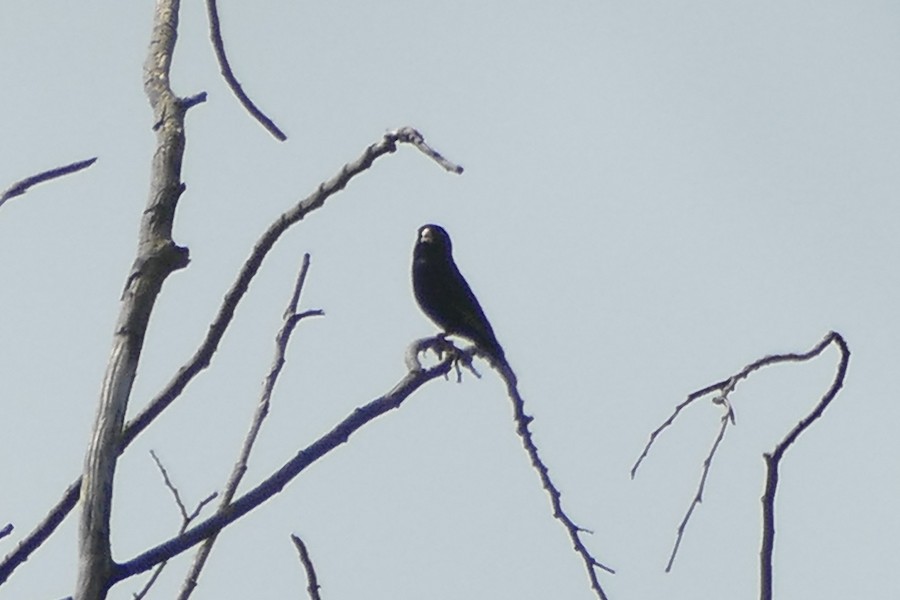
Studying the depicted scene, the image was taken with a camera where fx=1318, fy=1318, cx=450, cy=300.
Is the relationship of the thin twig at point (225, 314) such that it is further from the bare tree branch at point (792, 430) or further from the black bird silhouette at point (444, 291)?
the black bird silhouette at point (444, 291)

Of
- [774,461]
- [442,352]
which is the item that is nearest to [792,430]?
[774,461]

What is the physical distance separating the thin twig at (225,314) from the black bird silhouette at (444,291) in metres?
3.71

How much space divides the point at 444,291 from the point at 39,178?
15.1ft

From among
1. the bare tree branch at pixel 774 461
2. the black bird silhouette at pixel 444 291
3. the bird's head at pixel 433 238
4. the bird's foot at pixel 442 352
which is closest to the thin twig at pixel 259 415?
the bird's foot at pixel 442 352

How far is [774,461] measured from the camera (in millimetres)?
1565

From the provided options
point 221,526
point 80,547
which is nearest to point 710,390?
point 221,526

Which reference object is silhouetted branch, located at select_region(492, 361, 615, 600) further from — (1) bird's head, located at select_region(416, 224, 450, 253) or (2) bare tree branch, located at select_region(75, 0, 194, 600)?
(1) bird's head, located at select_region(416, 224, 450, 253)

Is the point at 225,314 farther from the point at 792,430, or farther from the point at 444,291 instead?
the point at 444,291

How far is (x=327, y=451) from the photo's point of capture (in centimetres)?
163

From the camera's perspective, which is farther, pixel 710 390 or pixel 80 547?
pixel 710 390

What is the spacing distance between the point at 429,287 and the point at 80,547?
4883 mm

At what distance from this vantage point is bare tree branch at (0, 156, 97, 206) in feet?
5.15

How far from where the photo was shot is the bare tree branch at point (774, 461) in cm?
147

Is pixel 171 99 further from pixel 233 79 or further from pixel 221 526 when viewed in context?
pixel 221 526
